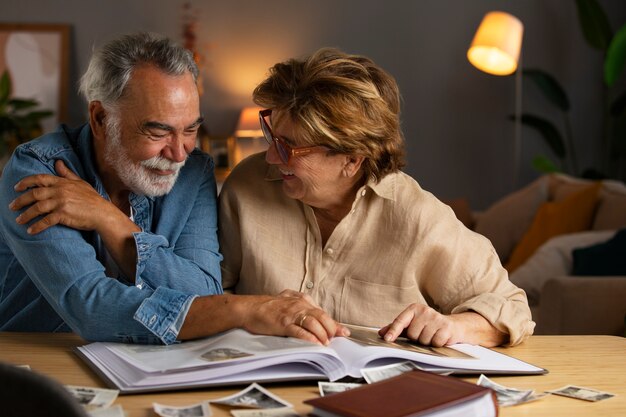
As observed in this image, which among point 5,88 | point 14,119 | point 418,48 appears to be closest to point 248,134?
point 418,48

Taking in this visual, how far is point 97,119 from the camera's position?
181 cm

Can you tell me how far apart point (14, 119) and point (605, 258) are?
4.17 meters

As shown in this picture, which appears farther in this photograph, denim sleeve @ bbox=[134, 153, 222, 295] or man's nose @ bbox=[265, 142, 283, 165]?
man's nose @ bbox=[265, 142, 283, 165]

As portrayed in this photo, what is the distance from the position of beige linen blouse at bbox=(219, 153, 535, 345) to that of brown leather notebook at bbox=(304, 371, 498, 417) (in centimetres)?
68

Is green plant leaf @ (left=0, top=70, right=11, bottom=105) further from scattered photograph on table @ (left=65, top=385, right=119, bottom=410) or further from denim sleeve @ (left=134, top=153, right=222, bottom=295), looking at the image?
scattered photograph on table @ (left=65, top=385, right=119, bottom=410)

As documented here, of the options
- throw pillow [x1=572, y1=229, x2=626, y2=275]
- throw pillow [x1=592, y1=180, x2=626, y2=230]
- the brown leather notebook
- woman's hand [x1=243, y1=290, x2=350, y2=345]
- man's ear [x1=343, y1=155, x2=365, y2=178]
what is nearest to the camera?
the brown leather notebook

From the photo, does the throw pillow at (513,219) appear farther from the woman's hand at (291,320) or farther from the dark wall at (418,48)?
the woman's hand at (291,320)

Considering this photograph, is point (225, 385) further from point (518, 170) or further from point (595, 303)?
point (518, 170)

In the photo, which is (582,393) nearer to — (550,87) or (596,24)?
(596,24)

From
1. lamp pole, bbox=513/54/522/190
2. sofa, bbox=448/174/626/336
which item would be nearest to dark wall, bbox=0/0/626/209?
lamp pole, bbox=513/54/522/190

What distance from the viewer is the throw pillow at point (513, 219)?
507 centimetres

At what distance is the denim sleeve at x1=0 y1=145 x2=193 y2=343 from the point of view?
1.47m

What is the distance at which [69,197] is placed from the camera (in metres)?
1.58

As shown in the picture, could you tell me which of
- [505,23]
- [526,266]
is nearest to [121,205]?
[526,266]
